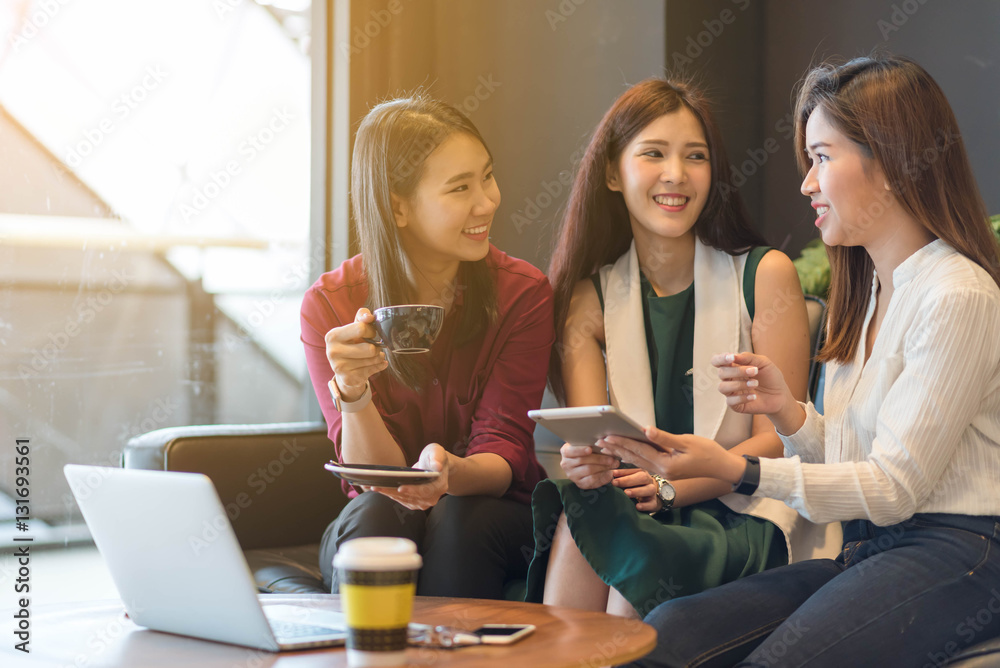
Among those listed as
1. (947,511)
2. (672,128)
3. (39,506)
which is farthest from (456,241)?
(39,506)

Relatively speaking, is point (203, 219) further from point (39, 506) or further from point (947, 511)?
point (947, 511)

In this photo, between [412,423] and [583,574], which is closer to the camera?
[583,574]

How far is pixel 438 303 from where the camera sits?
2.01 meters

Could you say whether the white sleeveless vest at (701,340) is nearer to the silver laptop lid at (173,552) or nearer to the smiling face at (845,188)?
the smiling face at (845,188)

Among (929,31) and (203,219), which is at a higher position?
(929,31)

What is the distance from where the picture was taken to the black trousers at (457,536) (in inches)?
65.6

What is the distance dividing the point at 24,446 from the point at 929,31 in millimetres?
2939

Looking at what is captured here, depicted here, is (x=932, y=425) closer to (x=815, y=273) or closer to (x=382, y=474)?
(x=382, y=474)

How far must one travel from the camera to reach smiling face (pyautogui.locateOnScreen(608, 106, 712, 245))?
6.38ft

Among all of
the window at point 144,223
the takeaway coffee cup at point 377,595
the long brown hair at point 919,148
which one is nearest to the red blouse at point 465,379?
the long brown hair at point 919,148

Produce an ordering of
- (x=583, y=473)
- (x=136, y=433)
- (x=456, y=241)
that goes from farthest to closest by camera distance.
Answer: (x=136, y=433) → (x=456, y=241) → (x=583, y=473)

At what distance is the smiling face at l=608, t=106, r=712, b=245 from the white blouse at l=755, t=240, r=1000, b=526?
60 centimetres

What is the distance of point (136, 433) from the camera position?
9.61 ft

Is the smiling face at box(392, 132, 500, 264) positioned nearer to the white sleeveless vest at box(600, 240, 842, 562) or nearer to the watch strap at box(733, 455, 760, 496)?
the white sleeveless vest at box(600, 240, 842, 562)
